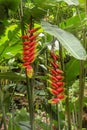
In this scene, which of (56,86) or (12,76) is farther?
(12,76)

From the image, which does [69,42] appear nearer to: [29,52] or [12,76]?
[29,52]

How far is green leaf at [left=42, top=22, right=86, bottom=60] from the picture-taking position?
32.2 inches

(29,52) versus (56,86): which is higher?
(29,52)

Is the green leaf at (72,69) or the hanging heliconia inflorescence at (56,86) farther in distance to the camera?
the green leaf at (72,69)

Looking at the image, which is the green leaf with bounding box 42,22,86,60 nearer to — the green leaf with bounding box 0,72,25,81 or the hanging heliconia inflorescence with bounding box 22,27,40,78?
the hanging heliconia inflorescence with bounding box 22,27,40,78

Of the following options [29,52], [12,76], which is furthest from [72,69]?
[29,52]

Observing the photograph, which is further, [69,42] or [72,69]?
[72,69]

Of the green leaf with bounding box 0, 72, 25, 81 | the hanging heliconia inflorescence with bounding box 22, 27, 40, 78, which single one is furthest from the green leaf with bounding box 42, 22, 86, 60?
the green leaf with bounding box 0, 72, 25, 81

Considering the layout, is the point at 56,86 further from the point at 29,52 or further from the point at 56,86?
the point at 29,52

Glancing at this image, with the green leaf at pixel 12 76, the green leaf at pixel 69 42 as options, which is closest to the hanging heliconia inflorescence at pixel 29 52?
the green leaf at pixel 69 42

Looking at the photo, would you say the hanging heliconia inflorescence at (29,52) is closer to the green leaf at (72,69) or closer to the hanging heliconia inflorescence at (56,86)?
the hanging heliconia inflorescence at (56,86)

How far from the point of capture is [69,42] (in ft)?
2.84

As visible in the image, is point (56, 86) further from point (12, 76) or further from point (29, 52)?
point (12, 76)

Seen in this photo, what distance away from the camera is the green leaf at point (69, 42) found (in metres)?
0.82
